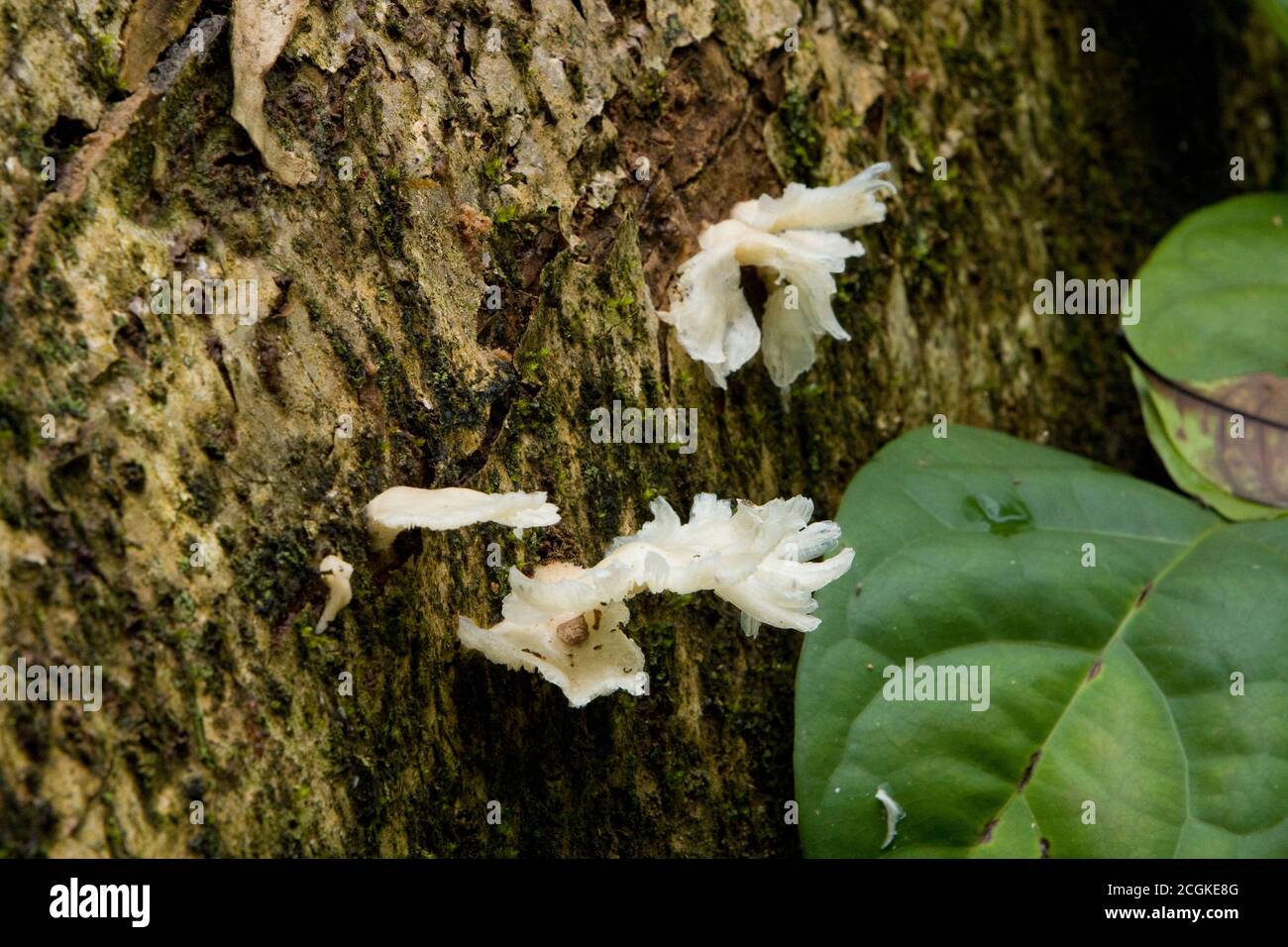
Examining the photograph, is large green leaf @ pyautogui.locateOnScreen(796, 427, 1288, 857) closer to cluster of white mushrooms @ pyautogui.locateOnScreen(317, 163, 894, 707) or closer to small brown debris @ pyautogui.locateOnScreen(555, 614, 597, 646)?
cluster of white mushrooms @ pyautogui.locateOnScreen(317, 163, 894, 707)

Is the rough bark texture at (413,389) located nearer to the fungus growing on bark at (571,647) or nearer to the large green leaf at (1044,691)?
the fungus growing on bark at (571,647)

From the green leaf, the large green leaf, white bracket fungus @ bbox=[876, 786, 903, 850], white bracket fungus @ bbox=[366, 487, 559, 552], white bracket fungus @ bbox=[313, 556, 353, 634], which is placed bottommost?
white bracket fungus @ bbox=[876, 786, 903, 850]

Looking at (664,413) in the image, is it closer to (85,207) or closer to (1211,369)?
(85,207)

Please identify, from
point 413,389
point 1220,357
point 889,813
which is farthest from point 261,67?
point 1220,357

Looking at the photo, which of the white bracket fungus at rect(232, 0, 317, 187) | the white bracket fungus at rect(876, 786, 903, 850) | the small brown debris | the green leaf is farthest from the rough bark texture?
the green leaf

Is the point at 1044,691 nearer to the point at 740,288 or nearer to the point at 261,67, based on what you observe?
the point at 740,288
